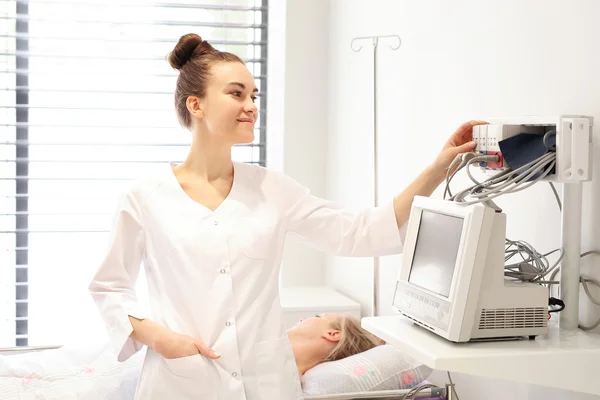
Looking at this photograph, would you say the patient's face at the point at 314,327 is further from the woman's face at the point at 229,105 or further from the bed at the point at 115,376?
the woman's face at the point at 229,105

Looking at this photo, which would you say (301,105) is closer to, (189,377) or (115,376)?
(115,376)

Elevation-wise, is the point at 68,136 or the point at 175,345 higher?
the point at 68,136

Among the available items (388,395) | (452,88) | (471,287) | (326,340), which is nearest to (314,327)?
(326,340)

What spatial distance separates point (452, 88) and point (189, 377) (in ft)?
3.97

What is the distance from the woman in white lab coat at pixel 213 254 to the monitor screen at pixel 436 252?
0.24 meters

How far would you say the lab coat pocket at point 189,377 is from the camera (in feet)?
6.51

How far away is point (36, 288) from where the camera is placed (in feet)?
13.2

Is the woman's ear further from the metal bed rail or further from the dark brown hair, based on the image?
the metal bed rail

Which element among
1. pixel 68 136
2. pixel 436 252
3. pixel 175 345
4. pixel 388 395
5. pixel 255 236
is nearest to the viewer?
pixel 436 252

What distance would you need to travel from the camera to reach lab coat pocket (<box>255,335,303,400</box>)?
2.04 meters

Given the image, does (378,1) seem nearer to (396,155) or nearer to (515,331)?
(396,155)

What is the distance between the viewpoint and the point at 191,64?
86.4 inches

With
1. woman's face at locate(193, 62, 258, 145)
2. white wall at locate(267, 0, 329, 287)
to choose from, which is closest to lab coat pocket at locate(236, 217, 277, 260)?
woman's face at locate(193, 62, 258, 145)

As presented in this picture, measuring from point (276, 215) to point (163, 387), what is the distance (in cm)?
53
